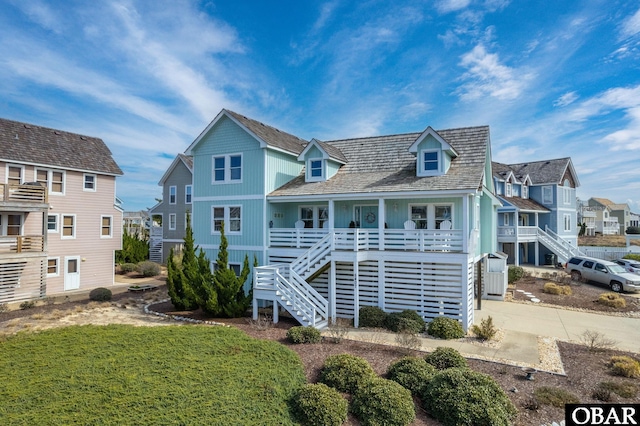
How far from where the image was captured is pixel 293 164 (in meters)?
21.8

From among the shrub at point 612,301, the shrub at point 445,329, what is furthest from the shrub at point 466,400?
the shrub at point 612,301

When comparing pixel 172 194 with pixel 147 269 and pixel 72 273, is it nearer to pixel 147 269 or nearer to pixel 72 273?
pixel 147 269

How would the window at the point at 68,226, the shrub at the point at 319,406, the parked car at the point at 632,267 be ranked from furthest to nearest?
the parked car at the point at 632,267 → the window at the point at 68,226 → the shrub at the point at 319,406

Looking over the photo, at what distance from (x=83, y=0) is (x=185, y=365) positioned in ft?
46.0

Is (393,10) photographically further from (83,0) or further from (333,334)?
(333,334)

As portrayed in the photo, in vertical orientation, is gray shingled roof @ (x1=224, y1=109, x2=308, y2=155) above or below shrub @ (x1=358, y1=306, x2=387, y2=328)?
above

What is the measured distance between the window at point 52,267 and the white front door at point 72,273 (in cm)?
51

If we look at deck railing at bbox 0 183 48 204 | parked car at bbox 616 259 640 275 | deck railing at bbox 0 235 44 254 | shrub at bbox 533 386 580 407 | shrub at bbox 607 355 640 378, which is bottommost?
shrub at bbox 533 386 580 407

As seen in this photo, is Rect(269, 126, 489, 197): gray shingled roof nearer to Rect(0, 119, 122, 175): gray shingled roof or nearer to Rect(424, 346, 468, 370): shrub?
Rect(424, 346, 468, 370): shrub

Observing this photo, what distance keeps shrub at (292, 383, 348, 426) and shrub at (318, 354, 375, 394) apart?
0.63 metres

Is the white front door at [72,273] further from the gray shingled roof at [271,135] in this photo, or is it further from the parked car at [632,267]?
the parked car at [632,267]

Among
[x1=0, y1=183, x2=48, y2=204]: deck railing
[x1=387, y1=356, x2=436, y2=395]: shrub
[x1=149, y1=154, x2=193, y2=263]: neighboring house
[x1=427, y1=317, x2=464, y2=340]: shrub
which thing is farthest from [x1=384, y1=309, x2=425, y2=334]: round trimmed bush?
[x1=149, y1=154, x2=193, y2=263]: neighboring house

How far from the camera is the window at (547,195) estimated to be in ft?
127

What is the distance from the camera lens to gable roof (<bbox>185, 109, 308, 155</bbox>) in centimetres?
1911
